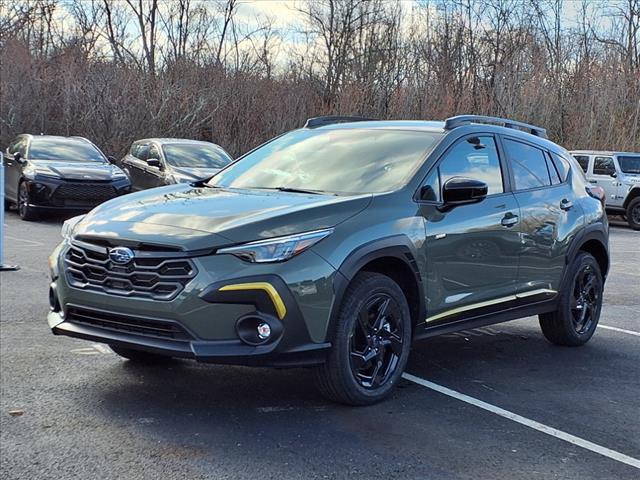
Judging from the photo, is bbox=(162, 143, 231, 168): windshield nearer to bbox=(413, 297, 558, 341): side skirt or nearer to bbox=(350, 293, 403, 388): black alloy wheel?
bbox=(413, 297, 558, 341): side skirt

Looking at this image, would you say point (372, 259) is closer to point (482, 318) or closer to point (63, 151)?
point (482, 318)

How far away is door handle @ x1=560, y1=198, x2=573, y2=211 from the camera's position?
6.32 m

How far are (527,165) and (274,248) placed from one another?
281cm

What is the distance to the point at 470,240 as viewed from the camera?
527 cm

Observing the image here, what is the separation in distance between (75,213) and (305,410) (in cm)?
1183

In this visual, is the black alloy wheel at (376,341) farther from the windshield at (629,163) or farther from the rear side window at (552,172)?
the windshield at (629,163)

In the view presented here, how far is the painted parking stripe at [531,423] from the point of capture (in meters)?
4.06

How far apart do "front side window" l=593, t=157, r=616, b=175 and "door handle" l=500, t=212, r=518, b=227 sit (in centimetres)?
1656

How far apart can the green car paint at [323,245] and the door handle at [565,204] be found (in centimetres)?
2

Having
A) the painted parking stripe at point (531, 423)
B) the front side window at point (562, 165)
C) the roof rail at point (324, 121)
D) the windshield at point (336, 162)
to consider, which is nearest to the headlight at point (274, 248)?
the windshield at point (336, 162)

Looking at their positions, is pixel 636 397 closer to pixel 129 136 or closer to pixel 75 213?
pixel 75 213

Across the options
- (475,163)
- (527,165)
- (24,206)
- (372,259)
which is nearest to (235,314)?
(372,259)

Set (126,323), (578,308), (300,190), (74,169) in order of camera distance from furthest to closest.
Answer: (74,169) < (578,308) < (300,190) < (126,323)

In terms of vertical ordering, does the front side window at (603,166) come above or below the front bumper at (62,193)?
above
